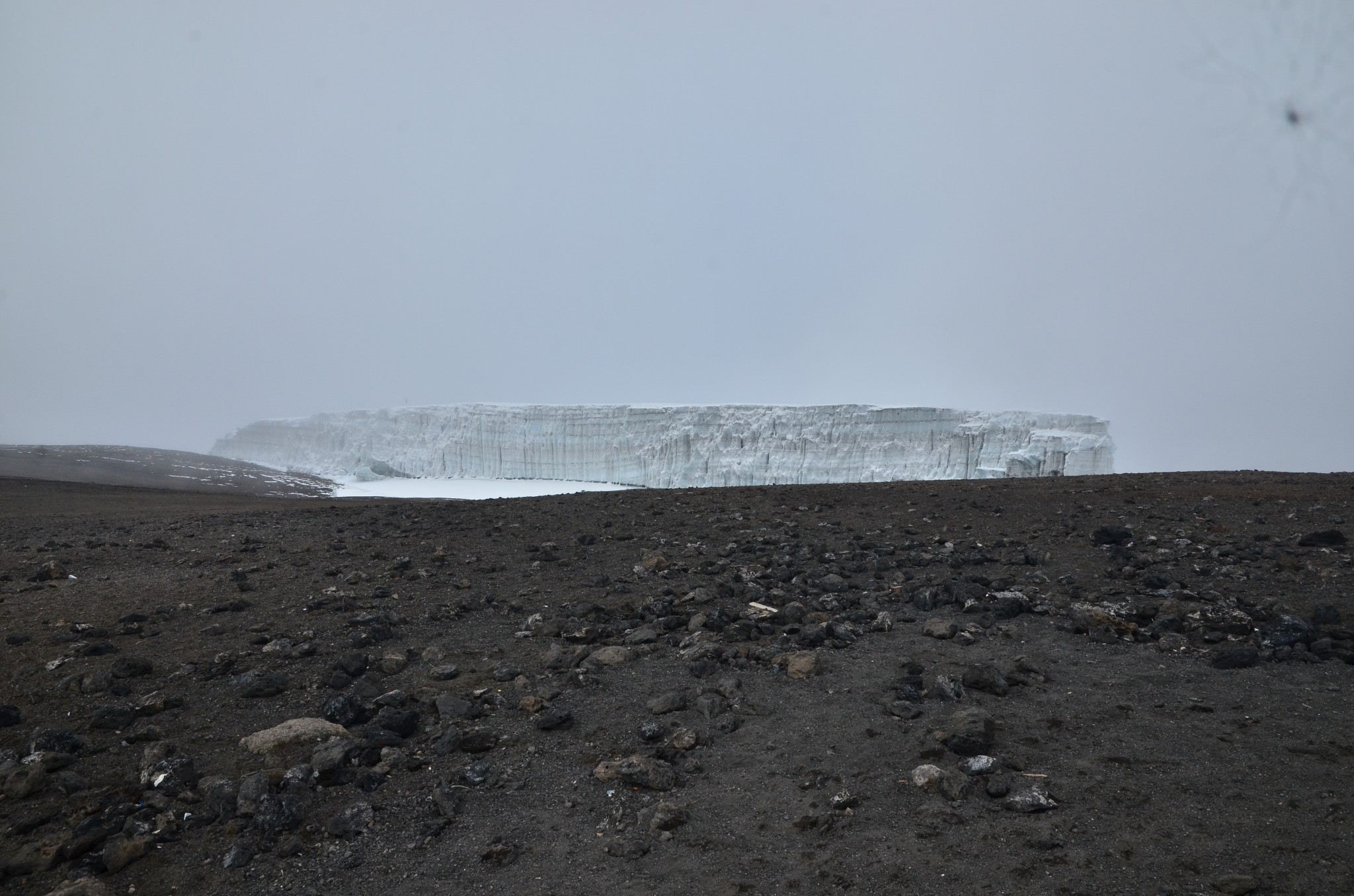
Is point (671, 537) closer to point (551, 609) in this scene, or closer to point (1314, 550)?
point (551, 609)

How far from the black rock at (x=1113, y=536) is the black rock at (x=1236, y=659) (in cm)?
305

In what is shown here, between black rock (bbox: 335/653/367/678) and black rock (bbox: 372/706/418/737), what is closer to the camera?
black rock (bbox: 372/706/418/737)

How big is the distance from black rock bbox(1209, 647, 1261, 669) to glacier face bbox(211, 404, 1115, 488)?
17.1 metres

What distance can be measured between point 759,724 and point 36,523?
41.6 ft

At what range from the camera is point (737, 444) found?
26734 mm

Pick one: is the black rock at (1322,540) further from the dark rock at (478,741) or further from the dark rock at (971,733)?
the dark rock at (478,741)

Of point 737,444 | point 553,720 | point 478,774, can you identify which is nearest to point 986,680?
point 553,720

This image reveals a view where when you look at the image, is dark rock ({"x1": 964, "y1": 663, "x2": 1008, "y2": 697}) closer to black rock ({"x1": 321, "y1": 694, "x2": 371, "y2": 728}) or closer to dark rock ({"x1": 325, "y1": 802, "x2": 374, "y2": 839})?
dark rock ({"x1": 325, "y1": 802, "x2": 374, "y2": 839})

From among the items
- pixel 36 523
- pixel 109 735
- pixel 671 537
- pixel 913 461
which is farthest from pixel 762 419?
pixel 109 735

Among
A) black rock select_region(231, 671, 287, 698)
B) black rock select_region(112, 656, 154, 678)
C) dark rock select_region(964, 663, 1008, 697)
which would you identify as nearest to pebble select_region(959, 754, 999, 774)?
dark rock select_region(964, 663, 1008, 697)

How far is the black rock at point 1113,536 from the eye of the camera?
23.4 feet

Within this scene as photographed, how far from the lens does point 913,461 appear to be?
81.8ft

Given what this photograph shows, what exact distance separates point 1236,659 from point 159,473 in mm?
37089

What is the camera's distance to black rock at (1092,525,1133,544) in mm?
7125
